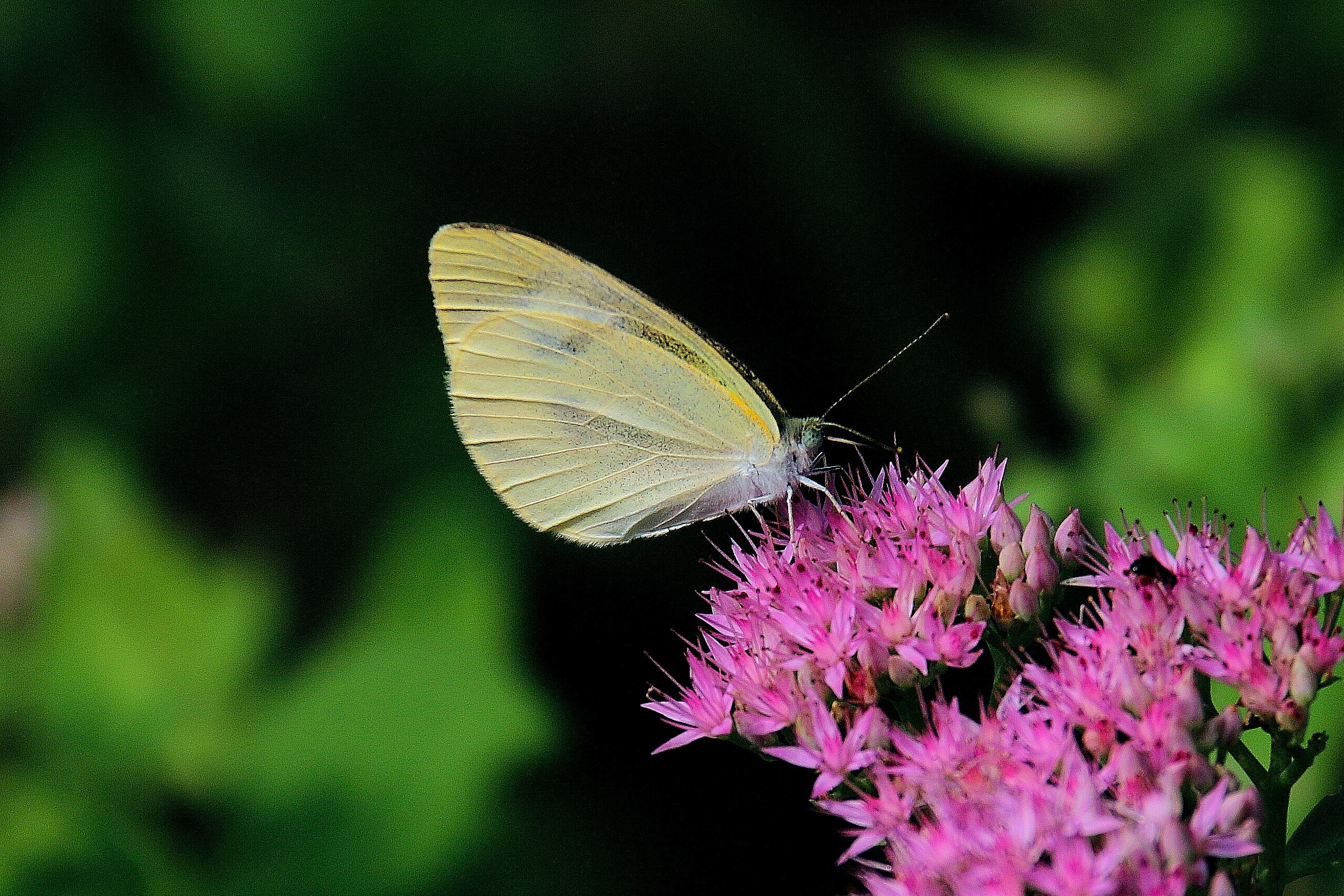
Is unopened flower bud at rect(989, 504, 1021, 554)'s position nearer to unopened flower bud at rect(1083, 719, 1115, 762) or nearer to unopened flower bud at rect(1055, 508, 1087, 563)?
unopened flower bud at rect(1055, 508, 1087, 563)

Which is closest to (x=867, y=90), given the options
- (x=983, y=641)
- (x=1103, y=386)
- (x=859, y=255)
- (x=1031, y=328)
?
(x=859, y=255)

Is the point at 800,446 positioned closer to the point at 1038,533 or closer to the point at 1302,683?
the point at 1038,533

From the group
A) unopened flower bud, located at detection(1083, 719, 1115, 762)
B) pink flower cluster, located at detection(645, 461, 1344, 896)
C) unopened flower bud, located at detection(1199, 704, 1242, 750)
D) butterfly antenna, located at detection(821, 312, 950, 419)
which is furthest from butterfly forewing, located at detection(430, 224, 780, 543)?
unopened flower bud, located at detection(1199, 704, 1242, 750)

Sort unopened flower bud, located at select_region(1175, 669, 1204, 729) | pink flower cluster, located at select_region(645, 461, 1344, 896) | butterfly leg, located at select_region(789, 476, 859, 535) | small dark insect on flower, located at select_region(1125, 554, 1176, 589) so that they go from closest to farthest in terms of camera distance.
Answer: pink flower cluster, located at select_region(645, 461, 1344, 896) < unopened flower bud, located at select_region(1175, 669, 1204, 729) < small dark insect on flower, located at select_region(1125, 554, 1176, 589) < butterfly leg, located at select_region(789, 476, 859, 535)

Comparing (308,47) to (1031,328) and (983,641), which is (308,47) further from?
(983,641)

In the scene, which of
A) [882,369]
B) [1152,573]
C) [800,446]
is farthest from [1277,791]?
[882,369]

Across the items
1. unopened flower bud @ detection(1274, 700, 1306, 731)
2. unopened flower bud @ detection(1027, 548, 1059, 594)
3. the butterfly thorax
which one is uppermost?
the butterfly thorax
